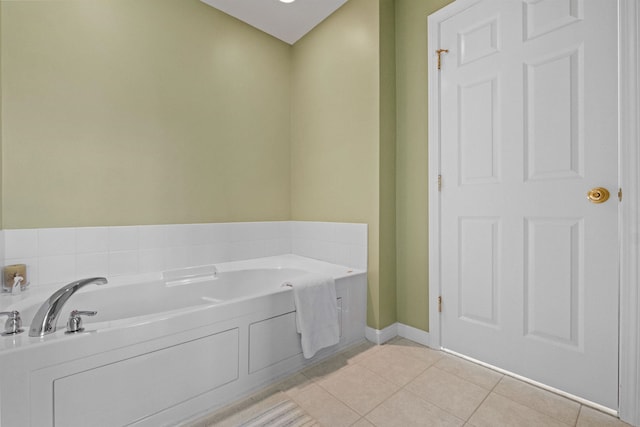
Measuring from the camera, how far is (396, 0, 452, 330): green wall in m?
2.02

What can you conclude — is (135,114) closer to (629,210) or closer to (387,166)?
(387,166)

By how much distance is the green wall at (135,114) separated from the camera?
5.36ft

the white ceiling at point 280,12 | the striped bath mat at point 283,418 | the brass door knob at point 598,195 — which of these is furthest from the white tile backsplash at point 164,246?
the white ceiling at point 280,12

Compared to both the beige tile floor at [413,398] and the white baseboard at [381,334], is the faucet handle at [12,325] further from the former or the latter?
the white baseboard at [381,334]

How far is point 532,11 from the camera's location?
153 centimetres

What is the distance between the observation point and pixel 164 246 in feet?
6.87

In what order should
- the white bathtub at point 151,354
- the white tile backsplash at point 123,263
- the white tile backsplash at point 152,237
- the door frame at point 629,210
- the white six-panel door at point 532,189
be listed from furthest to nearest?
the white tile backsplash at point 152,237 → the white tile backsplash at point 123,263 → the white six-panel door at point 532,189 → the door frame at point 629,210 → the white bathtub at point 151,354

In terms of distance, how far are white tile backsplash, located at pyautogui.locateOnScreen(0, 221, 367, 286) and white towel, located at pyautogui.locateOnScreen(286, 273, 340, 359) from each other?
Answer: 0.46 metres

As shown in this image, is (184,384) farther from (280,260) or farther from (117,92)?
(117,92)

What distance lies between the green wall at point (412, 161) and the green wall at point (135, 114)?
1.26 meters

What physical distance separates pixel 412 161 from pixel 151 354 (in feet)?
6.49

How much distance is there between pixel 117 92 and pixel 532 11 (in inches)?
104

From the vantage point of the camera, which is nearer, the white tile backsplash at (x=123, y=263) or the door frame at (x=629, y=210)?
the door frame at (x=629, y=210)

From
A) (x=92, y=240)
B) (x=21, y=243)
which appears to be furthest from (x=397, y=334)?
(x=21, y=243)
